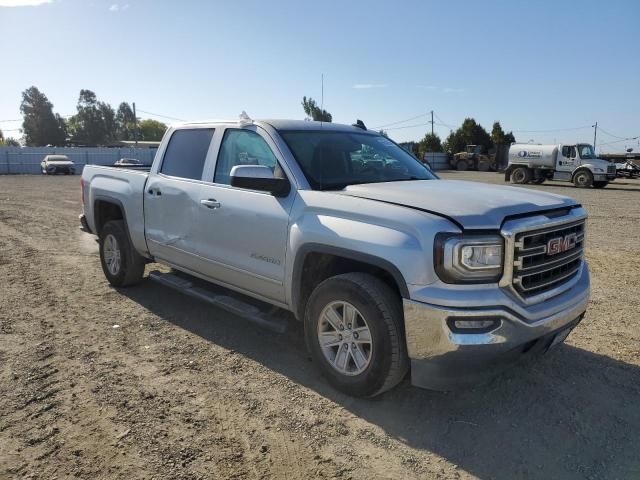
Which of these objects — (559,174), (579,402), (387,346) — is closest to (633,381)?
(579,402)

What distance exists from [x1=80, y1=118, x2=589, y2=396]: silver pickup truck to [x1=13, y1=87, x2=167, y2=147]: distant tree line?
86.7m

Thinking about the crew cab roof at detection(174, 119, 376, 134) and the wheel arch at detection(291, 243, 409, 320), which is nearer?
the wheel arch at detection(291, 243, 409, 320)

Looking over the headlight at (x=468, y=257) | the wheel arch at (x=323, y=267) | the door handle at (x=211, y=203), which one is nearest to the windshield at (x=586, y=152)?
the door handle at (x=211, y=203)

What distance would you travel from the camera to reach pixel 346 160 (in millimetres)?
4090

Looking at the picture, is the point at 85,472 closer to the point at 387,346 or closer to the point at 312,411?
the point at 312,411

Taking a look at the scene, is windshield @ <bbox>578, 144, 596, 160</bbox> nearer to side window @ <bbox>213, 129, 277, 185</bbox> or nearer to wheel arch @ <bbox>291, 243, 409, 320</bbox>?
side window @ <bbox>213, 129, 277, 185</bbox>

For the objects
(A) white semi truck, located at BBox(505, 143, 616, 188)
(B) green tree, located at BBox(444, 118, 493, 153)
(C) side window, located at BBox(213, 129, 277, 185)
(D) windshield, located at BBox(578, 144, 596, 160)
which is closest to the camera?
(C) side window, located at BBox(213, 129, 277, 185)

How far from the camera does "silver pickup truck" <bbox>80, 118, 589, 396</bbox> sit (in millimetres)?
2852

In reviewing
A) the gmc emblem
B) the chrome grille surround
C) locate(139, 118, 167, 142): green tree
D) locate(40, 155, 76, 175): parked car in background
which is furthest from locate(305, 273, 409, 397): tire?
locate(139, 118, 167, 142): green tree

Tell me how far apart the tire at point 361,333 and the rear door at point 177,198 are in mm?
1633

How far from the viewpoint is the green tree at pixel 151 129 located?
133413mm

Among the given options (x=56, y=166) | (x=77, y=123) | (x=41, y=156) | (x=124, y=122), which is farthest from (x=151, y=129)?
(x=56, y=166)

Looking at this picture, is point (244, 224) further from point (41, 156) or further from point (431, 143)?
point (431, 143)

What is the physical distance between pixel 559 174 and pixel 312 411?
88.6 feet
